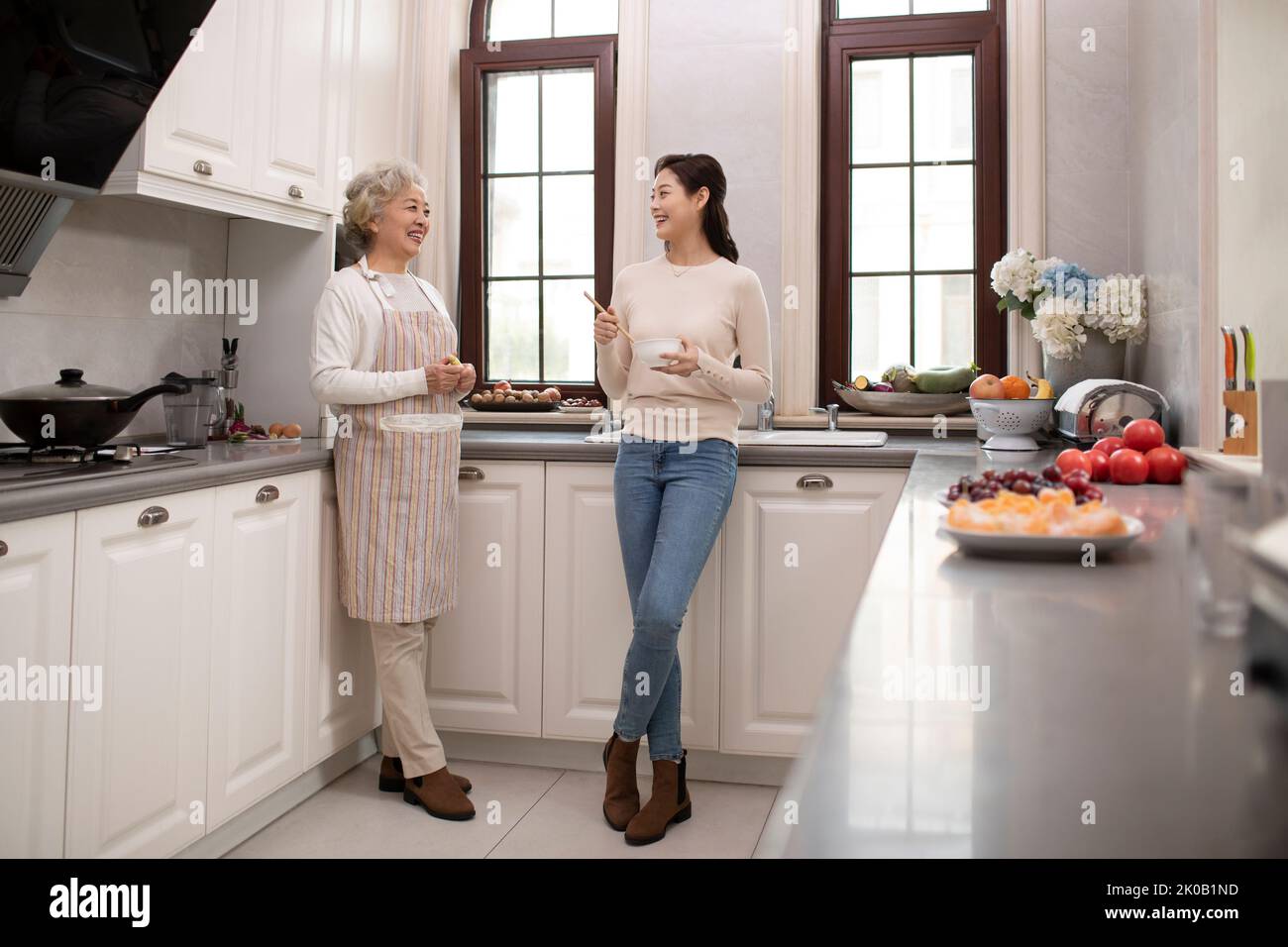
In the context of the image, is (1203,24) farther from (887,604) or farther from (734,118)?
(887,604)

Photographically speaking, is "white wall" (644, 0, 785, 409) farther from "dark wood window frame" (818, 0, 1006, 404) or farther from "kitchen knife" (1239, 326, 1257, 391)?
"kitchen knife" (1239, 326, 1257, 391)

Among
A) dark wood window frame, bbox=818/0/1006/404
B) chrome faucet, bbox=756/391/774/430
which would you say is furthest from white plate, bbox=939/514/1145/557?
dark wood window frame, bbox=818/0/1006/404

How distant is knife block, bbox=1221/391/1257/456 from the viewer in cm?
205

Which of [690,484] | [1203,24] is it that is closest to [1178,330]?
[1203,24]

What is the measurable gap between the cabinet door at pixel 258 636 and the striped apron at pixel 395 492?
0.12 metres

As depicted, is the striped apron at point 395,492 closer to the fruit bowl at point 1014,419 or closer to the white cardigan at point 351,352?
the white cardigan at point 351,352

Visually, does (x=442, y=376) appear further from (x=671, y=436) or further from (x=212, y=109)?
(x=212, y=109)

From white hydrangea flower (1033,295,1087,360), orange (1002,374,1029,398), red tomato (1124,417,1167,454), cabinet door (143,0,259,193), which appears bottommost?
red tomato (1124,417,1167,454)

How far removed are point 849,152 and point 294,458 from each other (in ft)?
6.64

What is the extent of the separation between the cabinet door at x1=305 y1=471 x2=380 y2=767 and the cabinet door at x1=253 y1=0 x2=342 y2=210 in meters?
0.84
